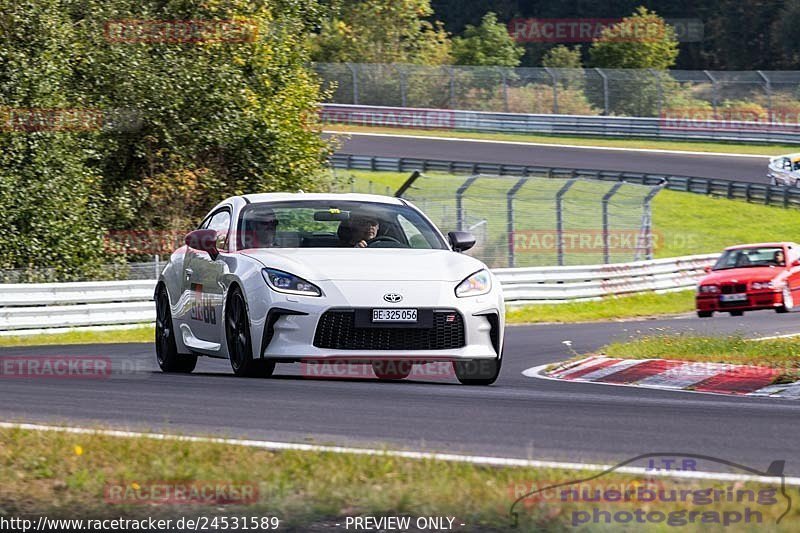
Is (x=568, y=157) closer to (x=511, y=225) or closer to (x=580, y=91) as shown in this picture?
(x=580, y=91)

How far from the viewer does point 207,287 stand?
445 inches

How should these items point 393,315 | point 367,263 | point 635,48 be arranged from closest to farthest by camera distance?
point 393,315 → point 367,263 → point 635,48

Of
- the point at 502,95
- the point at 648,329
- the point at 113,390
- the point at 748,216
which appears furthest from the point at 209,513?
the point at 502,95

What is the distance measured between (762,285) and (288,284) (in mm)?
15376

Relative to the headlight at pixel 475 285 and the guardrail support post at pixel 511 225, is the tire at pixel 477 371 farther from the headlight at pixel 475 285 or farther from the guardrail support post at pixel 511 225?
the guardrail support post at pixel 511 225

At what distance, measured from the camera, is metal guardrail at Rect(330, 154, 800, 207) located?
44938 mm

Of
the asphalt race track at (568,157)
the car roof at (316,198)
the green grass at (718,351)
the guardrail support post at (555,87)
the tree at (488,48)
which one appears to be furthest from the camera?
the tree at (488,48)

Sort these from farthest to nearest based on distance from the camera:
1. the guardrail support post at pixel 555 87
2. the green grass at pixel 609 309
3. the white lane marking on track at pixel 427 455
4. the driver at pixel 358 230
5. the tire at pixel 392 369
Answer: the guardrail support post at pixel 555 87
the green grass at pixel 609 309
the driver at pixel 358 230
the tire at pixel 392 369
the white lane marking on track at pixel 427 455

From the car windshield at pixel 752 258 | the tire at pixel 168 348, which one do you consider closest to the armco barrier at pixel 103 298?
the car windshield at pixel 752 258

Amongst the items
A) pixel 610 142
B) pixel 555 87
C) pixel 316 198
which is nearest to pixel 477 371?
pixel 316 198

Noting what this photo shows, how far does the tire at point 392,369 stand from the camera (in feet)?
34.4

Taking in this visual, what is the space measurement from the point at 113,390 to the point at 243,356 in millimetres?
1046

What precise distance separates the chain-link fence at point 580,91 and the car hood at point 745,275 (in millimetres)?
33325

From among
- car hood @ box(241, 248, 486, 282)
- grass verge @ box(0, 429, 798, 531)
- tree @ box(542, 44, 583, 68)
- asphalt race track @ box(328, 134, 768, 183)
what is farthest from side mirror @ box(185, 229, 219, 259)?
tree @ box(542, 44, 583, 68)
